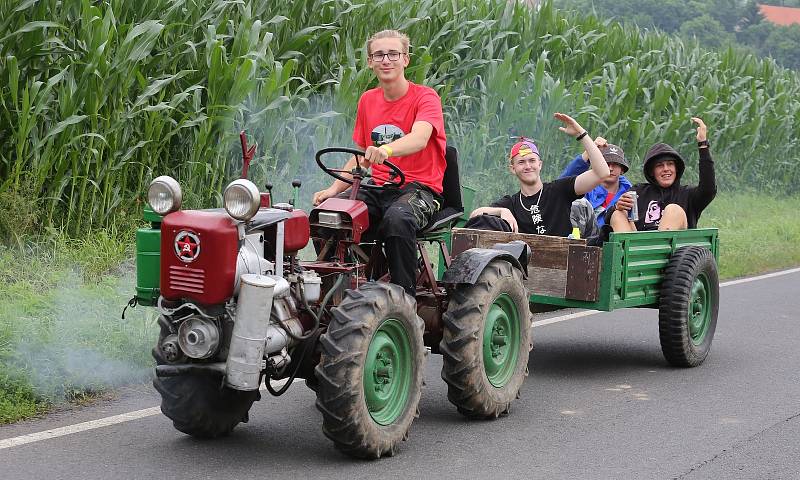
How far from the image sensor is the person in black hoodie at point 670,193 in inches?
345

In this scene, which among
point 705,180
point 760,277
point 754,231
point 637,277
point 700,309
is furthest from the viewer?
point 754,231

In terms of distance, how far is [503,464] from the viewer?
18.5 ft

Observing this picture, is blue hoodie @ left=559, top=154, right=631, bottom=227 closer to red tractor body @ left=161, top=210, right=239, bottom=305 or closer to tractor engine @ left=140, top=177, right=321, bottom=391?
tractor engine @ left=140, top=177, right=321, bottom=391

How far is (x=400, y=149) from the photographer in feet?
20.6

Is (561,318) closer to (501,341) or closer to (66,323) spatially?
(501,341)

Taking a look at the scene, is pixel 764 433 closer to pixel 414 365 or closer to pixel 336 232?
pixel 414 365

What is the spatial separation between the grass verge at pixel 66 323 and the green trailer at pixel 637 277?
2.24 m

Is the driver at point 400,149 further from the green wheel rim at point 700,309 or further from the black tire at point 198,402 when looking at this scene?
the green wheel rim at point 700,309

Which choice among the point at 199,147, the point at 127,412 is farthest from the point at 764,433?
the point at 199,147

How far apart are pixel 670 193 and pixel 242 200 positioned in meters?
4.66

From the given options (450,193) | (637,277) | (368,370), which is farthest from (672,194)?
(368,370)

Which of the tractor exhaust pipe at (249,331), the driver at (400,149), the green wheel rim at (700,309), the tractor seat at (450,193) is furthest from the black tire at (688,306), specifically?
the tractor exhaust pipe at (249,331)

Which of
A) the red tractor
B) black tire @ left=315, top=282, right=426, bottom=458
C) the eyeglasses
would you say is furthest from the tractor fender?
the eyeglasses

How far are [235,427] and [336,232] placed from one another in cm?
110
